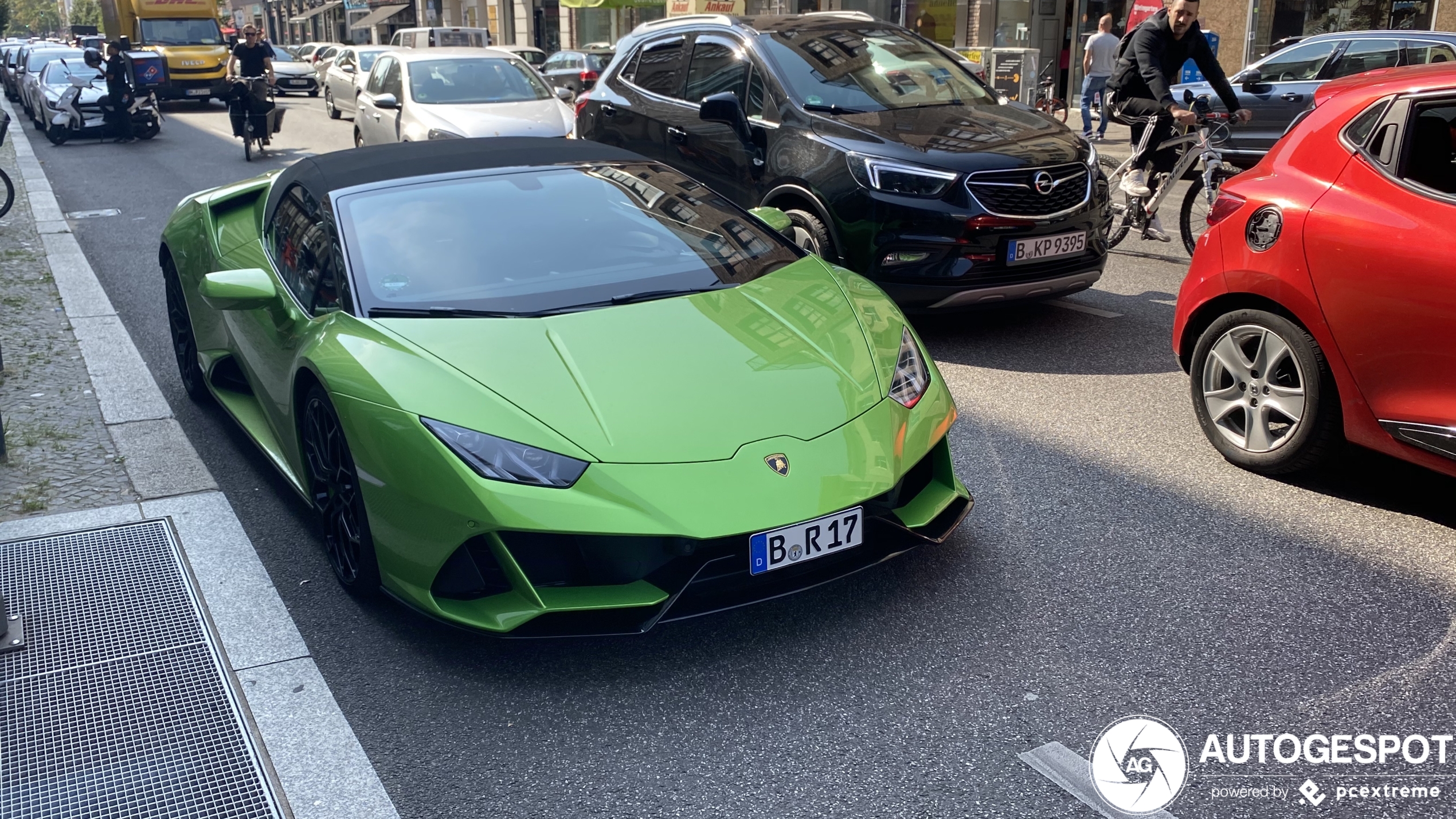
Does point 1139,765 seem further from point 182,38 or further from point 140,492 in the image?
point 182,38

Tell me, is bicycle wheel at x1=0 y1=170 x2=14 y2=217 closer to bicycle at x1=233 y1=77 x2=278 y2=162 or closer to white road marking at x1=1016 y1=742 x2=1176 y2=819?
bicycle at x1=233 y1=77 x2=278 y2=162

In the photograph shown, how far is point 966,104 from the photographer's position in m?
7.46

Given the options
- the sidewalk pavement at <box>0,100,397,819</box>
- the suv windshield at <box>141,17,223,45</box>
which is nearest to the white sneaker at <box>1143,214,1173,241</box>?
the sidewalk pavement at <box>0,100,397,819</box>

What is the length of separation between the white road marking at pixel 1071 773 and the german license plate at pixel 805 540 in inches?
27.7

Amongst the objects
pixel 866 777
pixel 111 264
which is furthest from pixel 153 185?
pixel 866 777

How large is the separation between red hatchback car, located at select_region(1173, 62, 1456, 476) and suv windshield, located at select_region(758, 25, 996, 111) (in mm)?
2911

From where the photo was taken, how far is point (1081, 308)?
7449 mm

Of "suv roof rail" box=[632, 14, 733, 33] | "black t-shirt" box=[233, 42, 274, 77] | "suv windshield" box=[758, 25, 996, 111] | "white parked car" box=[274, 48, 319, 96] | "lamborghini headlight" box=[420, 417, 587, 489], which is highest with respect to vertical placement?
"suv roof rail" box=[632, 14, 733, 33]

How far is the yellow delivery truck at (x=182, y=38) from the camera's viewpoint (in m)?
28.3

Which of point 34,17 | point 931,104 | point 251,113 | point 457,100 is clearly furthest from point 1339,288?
point 34,17

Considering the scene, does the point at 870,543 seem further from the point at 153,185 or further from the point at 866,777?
the point at 153,185

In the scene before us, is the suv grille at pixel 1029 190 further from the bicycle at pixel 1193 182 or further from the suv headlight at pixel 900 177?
the bicycle at pixel 1193 182

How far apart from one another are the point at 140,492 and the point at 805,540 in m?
2.80

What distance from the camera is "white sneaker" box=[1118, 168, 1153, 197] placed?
861cm
